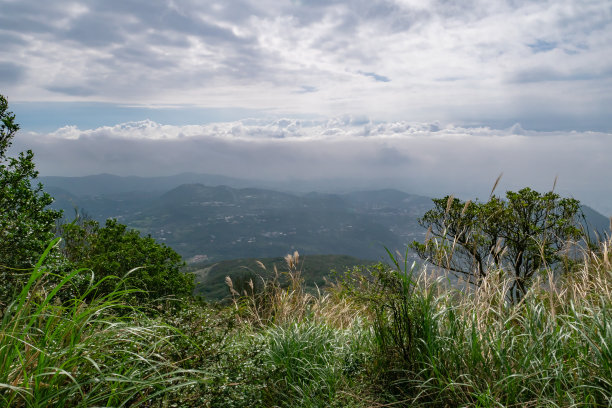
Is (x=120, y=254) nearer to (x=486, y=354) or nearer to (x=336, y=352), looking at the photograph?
(x=336, y=352)

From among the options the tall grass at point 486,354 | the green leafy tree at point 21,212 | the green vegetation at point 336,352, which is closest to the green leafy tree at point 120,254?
the green leafy tree at point 21,212


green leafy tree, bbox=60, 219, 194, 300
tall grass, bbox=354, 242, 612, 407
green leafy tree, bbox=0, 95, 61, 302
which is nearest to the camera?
tall grass, bbox=354, 242, 612, 407

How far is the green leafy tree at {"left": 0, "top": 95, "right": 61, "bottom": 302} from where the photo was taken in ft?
23.1

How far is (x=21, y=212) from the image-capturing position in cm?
841

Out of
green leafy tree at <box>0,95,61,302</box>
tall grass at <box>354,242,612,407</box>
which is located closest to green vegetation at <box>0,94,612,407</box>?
tall grass at <box>354,242,612,407</box>

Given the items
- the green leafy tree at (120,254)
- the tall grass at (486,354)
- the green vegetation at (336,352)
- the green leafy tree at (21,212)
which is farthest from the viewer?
the green leafy tree at (120,254)

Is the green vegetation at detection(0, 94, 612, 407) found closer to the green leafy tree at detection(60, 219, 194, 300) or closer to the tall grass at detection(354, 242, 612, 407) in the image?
the tall grass at detection(354, 242, 612, 407)

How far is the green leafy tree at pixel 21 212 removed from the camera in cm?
704

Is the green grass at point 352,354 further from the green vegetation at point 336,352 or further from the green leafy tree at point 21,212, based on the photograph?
the green leafy tree at point 21,212

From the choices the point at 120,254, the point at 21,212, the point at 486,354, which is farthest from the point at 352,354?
the point at 120,254

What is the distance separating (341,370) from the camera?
12.5 ft

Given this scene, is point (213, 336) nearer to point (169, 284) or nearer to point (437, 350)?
point (437, 350)

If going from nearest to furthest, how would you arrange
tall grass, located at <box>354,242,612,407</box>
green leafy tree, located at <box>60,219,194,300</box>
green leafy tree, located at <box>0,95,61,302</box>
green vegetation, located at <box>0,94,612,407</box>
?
green vegetation, located at <box>0,94,612,407</box> < tall grass, located at <box>354,242,612,407</box> < green leafy tree, located at <box>0,95,61,302</box> < green leafy tree, located at <box>60,219,194,300</box>

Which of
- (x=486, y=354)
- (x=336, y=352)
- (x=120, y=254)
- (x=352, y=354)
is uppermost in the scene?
(x=486, y=354)
